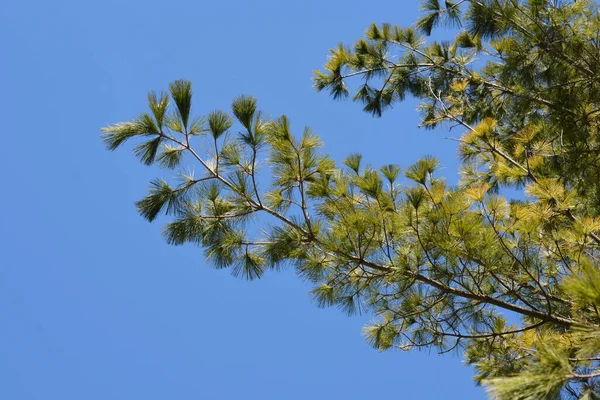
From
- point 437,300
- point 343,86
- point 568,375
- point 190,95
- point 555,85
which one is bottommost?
point 568,375

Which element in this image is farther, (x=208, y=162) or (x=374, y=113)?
(x=374, y=113)

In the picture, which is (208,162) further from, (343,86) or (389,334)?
(343,86)

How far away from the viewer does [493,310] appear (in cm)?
448

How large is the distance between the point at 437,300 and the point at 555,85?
2.25 metres

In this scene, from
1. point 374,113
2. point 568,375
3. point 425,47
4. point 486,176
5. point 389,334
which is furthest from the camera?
point 374,113

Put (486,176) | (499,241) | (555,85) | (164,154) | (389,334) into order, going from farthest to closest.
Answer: (486,176)
(555,85)
(389,334)
(164,154)
(499,241)

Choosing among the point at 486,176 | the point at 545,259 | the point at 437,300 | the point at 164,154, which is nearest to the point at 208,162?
the point at 164,154

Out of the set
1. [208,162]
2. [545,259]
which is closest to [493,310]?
[545,259]

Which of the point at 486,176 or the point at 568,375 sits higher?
the point at 486,176

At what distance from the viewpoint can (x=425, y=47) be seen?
635 centimetres

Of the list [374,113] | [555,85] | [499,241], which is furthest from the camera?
[374,113]

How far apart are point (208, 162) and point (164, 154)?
0.28 meters

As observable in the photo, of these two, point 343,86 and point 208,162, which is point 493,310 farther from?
point 343,86

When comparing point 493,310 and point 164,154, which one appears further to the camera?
point 493,310
